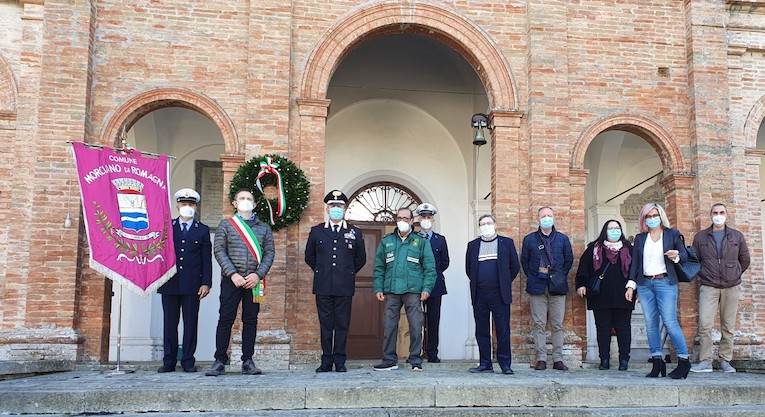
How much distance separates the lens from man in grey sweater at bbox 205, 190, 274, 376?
7859mm

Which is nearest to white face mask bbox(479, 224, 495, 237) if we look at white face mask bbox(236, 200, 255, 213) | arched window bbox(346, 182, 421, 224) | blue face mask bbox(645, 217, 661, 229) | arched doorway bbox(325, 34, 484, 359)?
blue face mask bbox(645, 217, 661, 229)

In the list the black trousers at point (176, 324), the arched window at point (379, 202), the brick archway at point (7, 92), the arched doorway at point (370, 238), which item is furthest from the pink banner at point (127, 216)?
the arched window at point (379, 202)

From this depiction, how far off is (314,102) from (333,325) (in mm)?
3330

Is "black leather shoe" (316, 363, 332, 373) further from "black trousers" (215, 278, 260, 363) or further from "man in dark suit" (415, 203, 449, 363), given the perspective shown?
"man in dark suit" (415, 203, 449, 363)

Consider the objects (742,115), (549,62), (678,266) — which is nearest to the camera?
(678,266)

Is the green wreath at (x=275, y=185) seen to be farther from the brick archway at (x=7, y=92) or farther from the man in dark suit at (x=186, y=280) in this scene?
the brick archway at (x=7, y=92)

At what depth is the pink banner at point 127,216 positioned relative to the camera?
26.2ft

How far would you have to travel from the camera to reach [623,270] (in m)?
9.09

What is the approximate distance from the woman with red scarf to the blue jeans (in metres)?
0.65

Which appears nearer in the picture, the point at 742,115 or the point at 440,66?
the point at 742,115

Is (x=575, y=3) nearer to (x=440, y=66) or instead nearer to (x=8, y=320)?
(x=440, y=66)

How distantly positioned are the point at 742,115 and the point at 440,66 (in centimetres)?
528

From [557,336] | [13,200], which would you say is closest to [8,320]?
[13,200]

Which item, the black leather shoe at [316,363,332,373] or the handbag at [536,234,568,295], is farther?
the handbag at [536,234,568,295]
